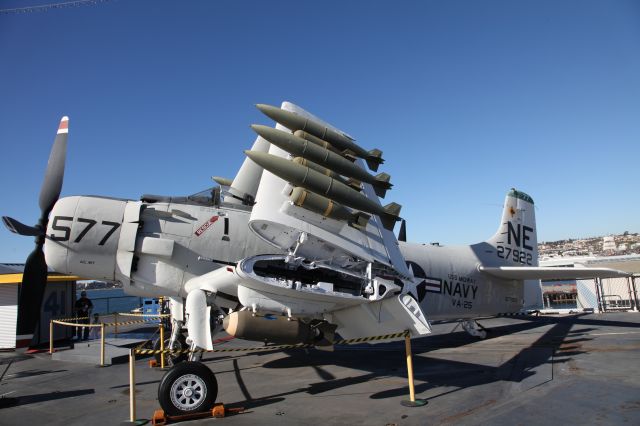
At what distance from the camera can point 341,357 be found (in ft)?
35.9

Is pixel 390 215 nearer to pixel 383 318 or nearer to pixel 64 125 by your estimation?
pixel 383 318

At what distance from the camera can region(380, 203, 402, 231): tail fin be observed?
8.38m

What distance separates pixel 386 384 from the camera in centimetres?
786

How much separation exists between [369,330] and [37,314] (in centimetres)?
655

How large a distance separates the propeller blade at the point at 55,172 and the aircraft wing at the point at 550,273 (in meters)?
11.2

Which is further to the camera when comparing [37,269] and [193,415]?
[37,269]

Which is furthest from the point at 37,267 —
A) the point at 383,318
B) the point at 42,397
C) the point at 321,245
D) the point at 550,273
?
the point at 550,273

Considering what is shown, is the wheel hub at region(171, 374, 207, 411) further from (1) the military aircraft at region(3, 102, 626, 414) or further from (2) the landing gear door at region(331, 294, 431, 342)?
(2) the landing gear door at region(331, 294, 431, 342)

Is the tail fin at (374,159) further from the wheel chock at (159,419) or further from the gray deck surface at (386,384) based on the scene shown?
the wheel chock at (159,419)

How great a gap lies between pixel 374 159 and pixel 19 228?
23.6ft

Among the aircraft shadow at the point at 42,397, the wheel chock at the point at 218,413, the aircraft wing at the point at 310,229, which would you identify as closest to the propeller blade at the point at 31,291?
the aircraft shadow at the point at 42,397

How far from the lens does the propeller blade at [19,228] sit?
7.42 m

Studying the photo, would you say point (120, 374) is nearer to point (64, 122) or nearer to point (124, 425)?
point (124, 425)

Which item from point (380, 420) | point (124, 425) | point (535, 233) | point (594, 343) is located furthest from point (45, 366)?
point (535, 233)
